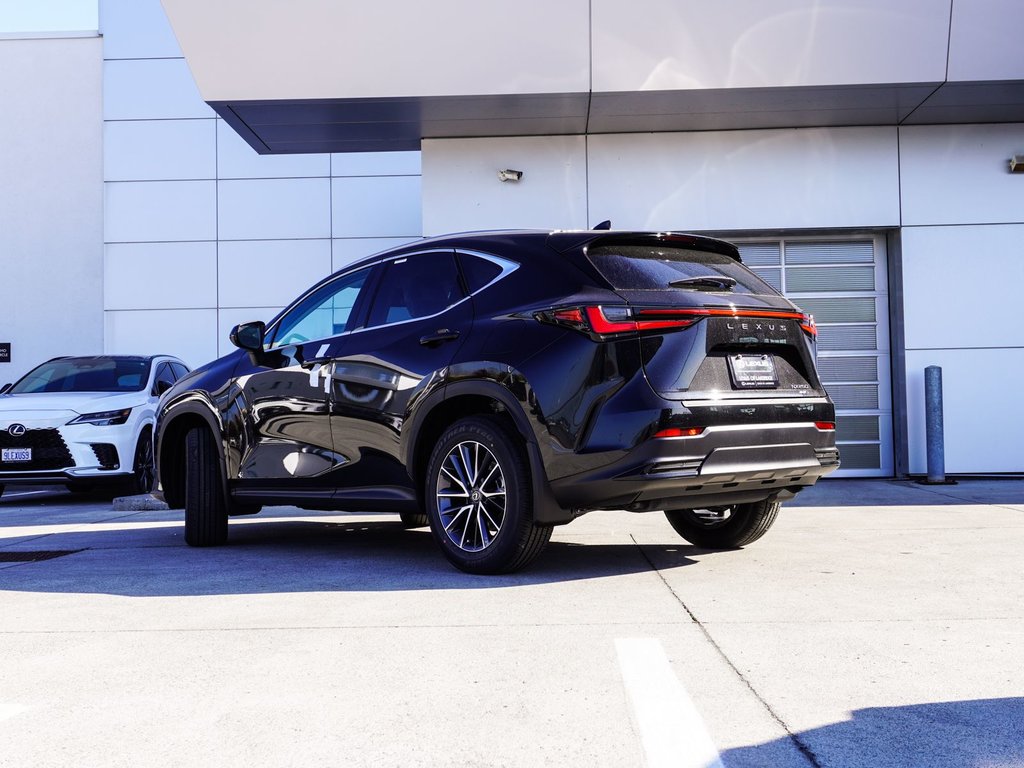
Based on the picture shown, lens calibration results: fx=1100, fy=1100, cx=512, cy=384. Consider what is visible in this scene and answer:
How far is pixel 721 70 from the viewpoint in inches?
432

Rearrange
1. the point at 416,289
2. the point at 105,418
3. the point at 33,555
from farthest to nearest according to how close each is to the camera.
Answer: the point at 105,418 < the point at 33,555 < the point at 416,289

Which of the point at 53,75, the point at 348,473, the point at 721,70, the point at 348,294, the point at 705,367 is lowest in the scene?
the point at 348,473

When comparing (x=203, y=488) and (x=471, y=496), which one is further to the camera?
(x=203, y=488)

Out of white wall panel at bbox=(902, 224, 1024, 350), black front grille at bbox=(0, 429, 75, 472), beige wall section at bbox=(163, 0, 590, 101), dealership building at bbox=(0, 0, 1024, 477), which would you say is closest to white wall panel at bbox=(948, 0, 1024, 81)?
dealership building at bbox=(0, 0, 1024, 477)

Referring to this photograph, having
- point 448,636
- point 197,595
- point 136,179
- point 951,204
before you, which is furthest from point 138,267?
point 448,636

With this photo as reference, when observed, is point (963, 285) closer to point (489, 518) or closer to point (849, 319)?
point (849, 319)

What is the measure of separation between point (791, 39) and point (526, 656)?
345 inches

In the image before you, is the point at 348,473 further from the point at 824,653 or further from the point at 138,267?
the point at 138,267

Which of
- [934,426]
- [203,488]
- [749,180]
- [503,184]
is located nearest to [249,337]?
[203,488]

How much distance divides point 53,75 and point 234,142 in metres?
3.37

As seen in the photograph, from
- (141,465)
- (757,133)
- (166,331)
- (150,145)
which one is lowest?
(141,465)

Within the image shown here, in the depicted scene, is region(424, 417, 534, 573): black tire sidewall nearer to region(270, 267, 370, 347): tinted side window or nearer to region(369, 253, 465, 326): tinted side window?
region(369, 253, 465, 326): tinted side window

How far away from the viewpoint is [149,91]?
59.9 feet

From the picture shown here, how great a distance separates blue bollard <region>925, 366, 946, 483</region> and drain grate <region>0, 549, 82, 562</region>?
27.8ft
